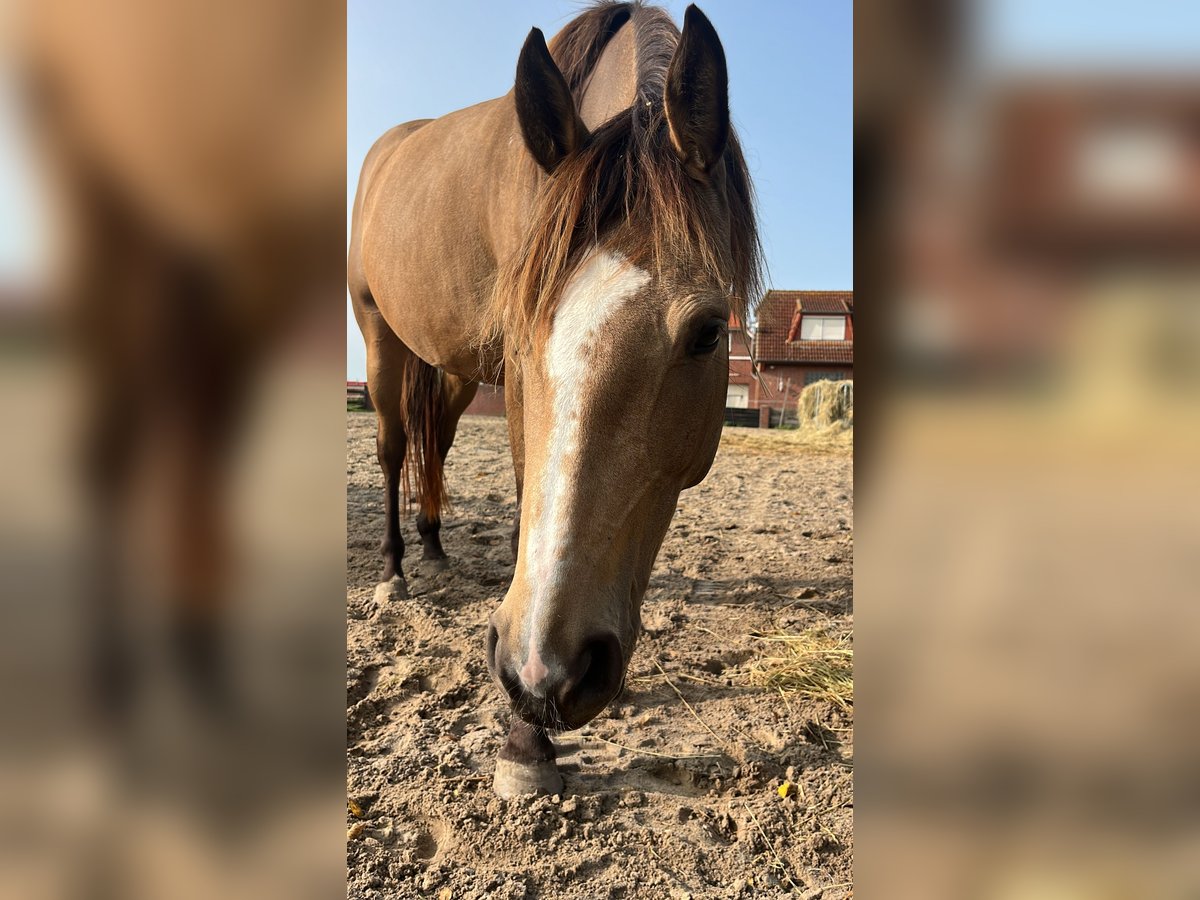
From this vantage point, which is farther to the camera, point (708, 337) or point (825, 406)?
point (825, 406)

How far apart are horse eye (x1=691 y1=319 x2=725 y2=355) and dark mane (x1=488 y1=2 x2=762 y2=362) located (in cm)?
9

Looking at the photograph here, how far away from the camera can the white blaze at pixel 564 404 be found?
4.11ft

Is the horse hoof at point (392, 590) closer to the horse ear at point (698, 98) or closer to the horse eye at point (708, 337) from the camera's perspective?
the horse eye at point (708, 337)

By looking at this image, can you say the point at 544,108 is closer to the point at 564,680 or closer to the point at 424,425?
the point at 564,680

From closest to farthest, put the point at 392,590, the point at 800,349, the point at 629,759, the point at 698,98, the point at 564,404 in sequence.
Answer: the point at 564,404
the point at 698,98
the point at 629,759
the point at 392,590
the point at 800,349

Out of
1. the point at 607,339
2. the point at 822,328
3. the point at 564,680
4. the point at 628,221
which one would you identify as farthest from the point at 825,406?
the point at 564,680

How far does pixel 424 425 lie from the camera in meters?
4.17

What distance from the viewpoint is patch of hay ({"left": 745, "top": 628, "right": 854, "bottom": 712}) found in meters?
2.66

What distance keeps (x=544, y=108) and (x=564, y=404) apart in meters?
0.79
